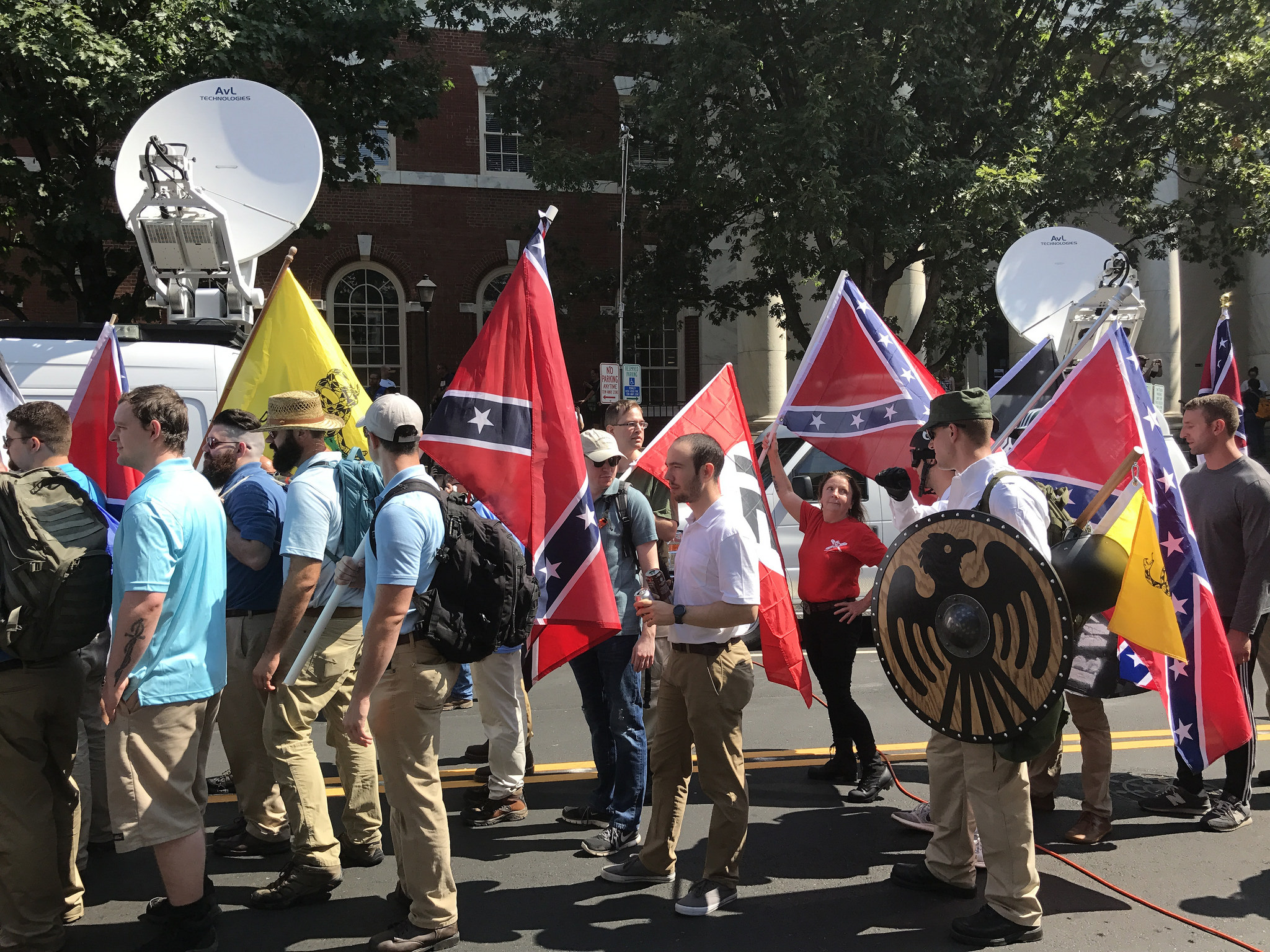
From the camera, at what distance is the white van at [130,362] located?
700cm

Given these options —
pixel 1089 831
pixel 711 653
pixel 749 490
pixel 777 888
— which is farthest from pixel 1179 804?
pixel 711 653

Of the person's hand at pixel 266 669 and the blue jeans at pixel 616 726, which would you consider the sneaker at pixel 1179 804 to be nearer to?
the blue jeans at pixel 616 726

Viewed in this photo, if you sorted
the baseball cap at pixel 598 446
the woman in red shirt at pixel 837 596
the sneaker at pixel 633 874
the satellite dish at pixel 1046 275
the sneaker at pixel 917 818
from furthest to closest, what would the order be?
the satellite dish at pixel 1046 275, the woman in red shirt at pixel 837 596, the baseball cap at pixel 598 446, the sneaker at pixel 917 818, the sneaker at pixel 633 874

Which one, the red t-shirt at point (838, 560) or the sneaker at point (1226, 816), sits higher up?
the red t-shirt at point (838, 560)

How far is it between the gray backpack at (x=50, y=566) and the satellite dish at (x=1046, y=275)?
1061cm

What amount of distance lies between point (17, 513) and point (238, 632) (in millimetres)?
1294

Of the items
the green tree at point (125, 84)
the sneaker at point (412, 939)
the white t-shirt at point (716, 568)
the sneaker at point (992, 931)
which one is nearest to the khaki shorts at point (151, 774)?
the sneaker at point (412, 939)

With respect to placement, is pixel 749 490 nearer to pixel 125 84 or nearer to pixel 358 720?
pixel 358 720

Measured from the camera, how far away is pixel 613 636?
16.2 feet

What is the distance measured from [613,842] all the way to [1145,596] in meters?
2.59

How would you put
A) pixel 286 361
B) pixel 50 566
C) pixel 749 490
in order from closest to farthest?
pixel 50 566
pixel 286 361
pixel 749 490

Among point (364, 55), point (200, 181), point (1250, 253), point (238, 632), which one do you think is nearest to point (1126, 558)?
point (238, 632)

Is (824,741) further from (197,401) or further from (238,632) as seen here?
(197,401)

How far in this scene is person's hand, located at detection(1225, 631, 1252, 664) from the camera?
530 cm
